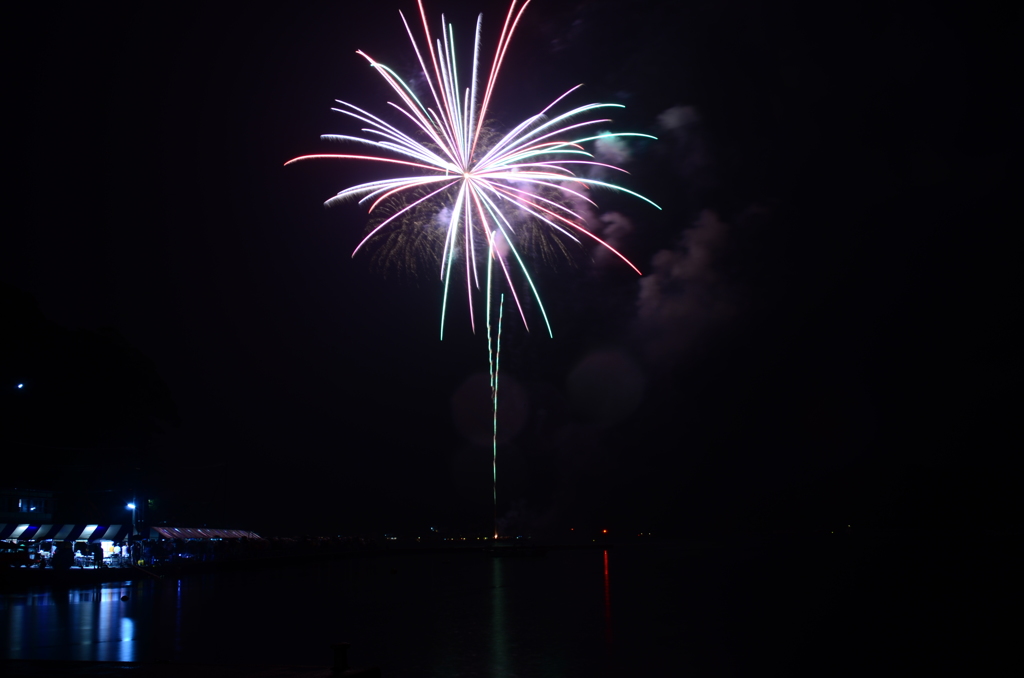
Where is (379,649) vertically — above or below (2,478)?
below

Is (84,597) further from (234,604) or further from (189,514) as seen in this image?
(189,514)

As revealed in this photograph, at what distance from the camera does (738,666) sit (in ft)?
41.7

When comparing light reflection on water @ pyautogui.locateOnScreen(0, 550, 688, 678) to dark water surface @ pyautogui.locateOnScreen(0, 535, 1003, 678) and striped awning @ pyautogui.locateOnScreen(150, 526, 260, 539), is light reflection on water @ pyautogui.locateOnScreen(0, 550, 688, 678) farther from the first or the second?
striped awning @ pyautogui.locateOnScreen(150, 526, 260, 539)

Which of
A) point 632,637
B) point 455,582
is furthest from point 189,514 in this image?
point 632,637

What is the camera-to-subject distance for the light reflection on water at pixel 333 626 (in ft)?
41.8

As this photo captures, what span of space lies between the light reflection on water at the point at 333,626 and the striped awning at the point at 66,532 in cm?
1769

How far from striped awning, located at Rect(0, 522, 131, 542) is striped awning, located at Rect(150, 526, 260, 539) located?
1914 millimetres

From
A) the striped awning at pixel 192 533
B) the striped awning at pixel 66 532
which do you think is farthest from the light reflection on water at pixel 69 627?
the striped awning at pixel 192 533

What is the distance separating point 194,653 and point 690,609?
13.2 m

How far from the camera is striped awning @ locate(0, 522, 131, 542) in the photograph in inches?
1708

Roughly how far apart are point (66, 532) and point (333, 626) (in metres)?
35.0

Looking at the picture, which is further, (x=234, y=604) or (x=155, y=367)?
(x=155, y=367)

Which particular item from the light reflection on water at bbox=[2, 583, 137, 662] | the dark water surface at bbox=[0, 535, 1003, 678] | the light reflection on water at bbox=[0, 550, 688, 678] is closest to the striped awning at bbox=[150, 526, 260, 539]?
the dark water surface at bbox=[0, 535, 1003, 678]

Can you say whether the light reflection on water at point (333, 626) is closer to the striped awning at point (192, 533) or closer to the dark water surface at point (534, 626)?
the dark water surface at point (534, 626)
